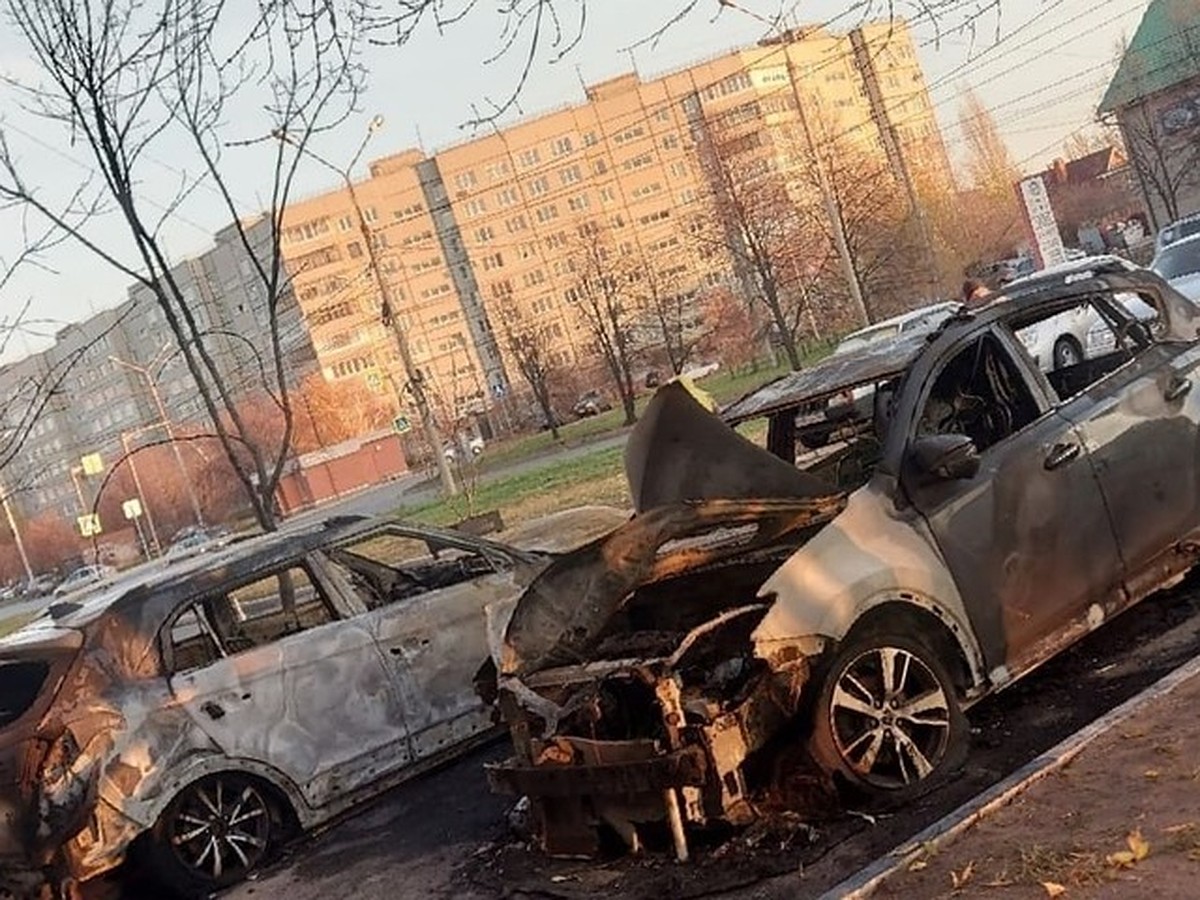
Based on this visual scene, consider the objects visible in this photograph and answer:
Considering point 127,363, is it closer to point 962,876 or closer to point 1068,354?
point 1068,354

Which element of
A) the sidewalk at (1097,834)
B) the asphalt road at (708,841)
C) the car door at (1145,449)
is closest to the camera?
the sidewalk at (1097,834)

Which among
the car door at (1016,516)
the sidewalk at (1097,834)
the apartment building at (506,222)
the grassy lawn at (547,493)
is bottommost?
the sidewalk at (1097,834)

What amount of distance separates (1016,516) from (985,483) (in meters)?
0.20

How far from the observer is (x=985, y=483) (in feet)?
18.7

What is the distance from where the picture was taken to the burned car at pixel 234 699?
644 centimetres

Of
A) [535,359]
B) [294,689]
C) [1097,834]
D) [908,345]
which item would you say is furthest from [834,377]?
[535,359]

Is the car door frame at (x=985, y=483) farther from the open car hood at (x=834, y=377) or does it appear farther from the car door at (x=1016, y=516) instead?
the open car hood at (x=834, y=377)

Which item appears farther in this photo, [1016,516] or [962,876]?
[1016,516]

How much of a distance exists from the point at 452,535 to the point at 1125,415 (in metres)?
3.83

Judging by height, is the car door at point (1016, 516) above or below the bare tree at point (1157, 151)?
below

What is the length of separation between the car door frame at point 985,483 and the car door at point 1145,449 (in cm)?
12

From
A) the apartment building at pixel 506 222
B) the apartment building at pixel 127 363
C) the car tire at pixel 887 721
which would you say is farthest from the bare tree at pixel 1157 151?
the car tire at pixel 887 721

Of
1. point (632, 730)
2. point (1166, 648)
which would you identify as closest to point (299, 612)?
point (632, 730)

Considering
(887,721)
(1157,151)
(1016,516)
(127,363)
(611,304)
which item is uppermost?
(127,363)
